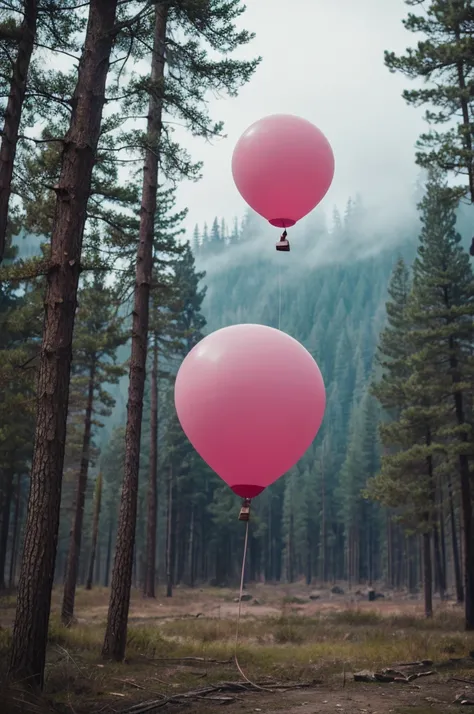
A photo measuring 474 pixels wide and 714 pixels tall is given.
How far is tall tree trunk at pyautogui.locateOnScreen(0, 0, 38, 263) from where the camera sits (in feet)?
31.1

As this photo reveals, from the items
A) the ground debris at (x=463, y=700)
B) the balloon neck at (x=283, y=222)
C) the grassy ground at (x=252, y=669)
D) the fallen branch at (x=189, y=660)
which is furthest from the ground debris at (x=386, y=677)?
the balloon neck at (x=283, y=222)

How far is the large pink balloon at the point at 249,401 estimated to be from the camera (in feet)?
20.0

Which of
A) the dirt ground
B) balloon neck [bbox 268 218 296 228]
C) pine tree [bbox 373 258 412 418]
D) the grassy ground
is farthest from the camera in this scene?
pine tree [bbox 373 258 412 418]

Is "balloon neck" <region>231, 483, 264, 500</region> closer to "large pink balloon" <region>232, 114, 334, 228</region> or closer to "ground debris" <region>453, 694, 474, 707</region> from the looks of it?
"large pink balloon" <region>232, 114, 334, 228</region>

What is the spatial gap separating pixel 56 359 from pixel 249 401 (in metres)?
2.16

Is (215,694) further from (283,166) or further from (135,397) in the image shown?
(283,166)

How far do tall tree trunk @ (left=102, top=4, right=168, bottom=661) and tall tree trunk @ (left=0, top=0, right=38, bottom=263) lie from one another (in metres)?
2.05

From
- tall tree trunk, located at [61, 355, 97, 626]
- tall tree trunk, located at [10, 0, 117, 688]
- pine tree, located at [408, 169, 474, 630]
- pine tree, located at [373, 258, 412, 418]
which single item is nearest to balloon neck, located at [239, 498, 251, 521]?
tall tree trunk, located at [10, 0, 117, 688]

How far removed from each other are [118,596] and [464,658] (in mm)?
6719

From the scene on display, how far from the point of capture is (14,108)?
972 centimetres

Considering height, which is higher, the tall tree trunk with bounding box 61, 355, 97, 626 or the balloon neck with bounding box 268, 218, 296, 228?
the balloon neck with bounding box 268, 218, 296, 228

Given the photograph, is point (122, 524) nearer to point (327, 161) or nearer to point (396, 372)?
point (327, 161)

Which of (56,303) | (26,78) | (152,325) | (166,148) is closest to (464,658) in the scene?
(56,303)

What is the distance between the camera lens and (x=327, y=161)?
773 cm
